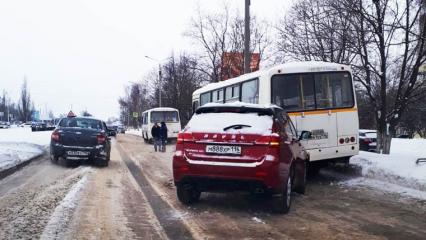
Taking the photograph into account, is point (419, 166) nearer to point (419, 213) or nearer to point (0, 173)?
point (419, 213)

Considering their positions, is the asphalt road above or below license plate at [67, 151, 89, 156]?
below

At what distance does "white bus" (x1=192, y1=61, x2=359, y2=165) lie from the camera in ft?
41.7

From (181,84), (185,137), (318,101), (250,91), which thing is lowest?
(185,137)

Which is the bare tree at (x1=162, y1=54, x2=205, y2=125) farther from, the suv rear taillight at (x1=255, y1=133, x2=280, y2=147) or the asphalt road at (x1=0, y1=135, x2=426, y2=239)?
the suv rear taillight at (x1=255, y1=133, x2=280, y2=147)

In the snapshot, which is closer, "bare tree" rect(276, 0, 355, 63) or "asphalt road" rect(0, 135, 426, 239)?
"asphalt road" rect(0, 135, 426, 239)

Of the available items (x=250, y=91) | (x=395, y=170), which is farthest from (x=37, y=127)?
(x=395, y=170)

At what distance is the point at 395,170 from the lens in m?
12.2

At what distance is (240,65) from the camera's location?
141 ft

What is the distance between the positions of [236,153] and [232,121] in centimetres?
62

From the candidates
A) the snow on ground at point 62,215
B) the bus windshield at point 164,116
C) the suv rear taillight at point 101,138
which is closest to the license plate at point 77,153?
the suv rear taillight at point 101,138

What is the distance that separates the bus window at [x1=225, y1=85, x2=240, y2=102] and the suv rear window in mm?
6222

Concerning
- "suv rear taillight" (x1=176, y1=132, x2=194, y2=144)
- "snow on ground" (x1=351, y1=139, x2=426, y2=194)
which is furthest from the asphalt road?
"suv rear taillight" (x1=176, y1=132, x2=194, y2=144)

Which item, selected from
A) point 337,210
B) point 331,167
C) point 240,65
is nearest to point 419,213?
point 337,210

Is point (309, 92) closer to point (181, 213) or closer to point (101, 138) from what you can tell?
point (181, 213)
